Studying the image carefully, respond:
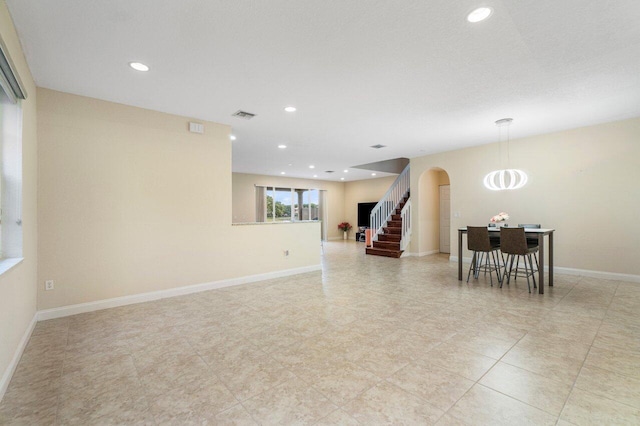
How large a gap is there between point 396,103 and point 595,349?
11.0 feet

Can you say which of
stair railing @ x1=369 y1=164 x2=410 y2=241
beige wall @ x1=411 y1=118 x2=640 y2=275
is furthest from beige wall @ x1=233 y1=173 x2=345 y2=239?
beige wall @ x1=411 y1=118 x2=640 y2=275

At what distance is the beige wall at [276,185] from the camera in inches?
408

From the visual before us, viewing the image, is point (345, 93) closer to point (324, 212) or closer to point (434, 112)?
point (434, 112)

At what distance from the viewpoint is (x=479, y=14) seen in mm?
2189

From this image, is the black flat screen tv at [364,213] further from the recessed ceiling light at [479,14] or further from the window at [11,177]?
the window at [11,177]

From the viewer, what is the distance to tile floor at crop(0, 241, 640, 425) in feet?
5.71

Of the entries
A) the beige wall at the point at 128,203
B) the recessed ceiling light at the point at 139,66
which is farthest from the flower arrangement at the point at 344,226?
the recessed ceiling light at the point at 139,66

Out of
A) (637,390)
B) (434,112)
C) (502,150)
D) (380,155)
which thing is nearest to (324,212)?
(380,155)

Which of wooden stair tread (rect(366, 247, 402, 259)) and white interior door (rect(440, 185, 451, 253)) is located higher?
white interior door (rect(440, 185, 451, 253))

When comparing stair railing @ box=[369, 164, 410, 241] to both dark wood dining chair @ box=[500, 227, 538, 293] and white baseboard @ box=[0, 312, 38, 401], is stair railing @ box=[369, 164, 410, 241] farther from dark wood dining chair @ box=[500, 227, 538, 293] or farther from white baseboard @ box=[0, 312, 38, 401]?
white baseboard @ box=[0, 312, 38, 401]

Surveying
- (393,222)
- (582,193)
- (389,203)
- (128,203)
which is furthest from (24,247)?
(389,203)

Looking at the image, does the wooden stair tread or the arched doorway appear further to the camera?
the arched doorway

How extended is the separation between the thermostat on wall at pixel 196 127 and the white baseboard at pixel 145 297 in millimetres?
2388

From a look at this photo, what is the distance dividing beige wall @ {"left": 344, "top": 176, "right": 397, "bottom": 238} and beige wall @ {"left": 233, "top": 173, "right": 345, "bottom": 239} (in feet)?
0.98
